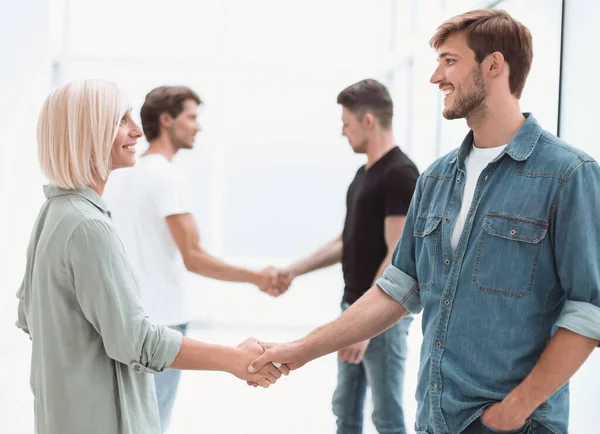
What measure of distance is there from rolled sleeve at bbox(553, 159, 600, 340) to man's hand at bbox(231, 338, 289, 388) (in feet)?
2.90

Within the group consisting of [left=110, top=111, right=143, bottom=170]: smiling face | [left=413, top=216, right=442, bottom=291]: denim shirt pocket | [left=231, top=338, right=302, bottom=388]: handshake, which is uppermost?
[left=110, top=111, right=143, bottom=170]: smiling face

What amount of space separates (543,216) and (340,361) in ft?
4.45

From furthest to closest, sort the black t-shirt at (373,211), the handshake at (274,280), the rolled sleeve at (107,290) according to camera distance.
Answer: the handshake at (274,280)
the black t-shirt at (373,211)
the rolled sleeve at (107,290)

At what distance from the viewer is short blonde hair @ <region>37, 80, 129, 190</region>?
1.42m

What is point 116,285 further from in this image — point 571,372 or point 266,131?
point 266,131

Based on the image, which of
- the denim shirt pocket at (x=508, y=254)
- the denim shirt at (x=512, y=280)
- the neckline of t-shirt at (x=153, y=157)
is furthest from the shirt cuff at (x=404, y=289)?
the neckline of t-shirt at (x=153, y=157)

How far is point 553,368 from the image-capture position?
1238 mm

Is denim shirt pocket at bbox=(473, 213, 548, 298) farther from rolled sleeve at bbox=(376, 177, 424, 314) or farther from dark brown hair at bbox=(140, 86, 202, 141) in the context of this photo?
dark brown hair at bbox=(140, 86, 202, 141)

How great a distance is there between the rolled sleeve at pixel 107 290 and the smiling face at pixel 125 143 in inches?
9.9

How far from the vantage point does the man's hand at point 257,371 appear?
181 cm

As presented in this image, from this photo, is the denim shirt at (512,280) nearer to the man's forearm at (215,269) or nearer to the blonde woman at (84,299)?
the blonde woman at (84,299)

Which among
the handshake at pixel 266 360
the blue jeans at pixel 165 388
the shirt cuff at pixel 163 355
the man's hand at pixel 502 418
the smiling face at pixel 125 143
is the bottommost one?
the blue jeans at pixel 165 388

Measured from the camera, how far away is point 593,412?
196cm

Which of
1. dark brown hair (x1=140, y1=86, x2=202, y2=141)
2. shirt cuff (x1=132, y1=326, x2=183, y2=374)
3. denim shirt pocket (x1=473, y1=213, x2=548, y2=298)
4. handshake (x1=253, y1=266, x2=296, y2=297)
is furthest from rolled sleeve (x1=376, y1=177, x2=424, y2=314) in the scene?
handshake (x1=253, y1=266, x2=296, y2=297)
